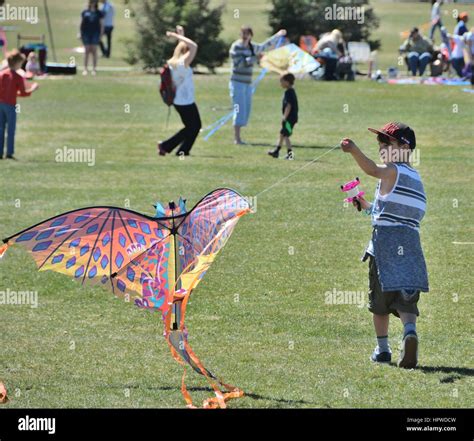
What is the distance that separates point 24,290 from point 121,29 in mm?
41510

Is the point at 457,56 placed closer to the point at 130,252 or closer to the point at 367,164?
the point at 367,164

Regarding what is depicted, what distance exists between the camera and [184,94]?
21.1 meters

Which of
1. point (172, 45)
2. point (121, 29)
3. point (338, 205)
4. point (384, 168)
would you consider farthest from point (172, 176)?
point (121, 29)

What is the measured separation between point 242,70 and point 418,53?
13318 mm

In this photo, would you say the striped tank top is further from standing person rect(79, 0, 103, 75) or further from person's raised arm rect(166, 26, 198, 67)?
standing person rect(79, 0, 103, 75)

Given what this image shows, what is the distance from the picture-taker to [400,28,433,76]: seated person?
113 ft

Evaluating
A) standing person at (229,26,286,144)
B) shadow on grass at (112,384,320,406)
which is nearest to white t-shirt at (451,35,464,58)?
standing person at (229,26,286,144)

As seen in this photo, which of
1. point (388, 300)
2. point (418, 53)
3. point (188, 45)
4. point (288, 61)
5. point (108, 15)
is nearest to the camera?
point (388, 300)

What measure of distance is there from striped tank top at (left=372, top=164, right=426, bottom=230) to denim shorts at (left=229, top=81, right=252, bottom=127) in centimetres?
1383

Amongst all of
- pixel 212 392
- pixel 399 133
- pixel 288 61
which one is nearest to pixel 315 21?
pixel 288 61

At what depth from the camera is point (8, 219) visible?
15.7 meters

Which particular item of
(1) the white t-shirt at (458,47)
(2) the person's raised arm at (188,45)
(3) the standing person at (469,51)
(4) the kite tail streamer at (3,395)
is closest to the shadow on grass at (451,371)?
(4) the kite tail streamer at (3,395)

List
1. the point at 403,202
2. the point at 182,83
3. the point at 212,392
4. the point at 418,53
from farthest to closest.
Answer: the point at 418,53
the point at 182,83
the point at 403,202
the point at 212,392

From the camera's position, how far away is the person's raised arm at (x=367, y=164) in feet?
27.4
